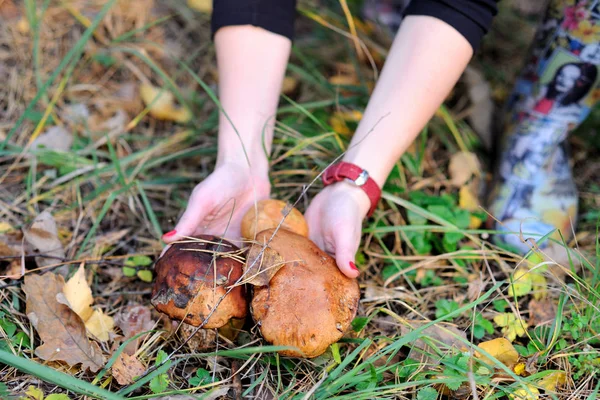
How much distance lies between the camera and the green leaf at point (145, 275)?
1900 millimetres

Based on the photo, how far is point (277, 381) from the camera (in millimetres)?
1612

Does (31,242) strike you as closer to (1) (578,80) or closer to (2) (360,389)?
(2) (360,389)

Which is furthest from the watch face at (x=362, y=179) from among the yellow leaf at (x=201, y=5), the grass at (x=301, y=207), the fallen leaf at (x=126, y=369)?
the yellow leaf at (x=201, y=5)

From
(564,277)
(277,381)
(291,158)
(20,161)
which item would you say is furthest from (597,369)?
(20,161)

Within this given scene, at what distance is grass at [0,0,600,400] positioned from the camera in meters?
1.56

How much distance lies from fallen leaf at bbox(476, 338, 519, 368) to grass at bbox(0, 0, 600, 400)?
35 millimetres

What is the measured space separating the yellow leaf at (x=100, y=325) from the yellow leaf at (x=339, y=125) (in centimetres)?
137

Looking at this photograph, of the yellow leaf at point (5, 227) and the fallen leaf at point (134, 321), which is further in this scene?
the yellow leaf at point (5, 227)

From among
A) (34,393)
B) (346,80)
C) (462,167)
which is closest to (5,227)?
(34,393)

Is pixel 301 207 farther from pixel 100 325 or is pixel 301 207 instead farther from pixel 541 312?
pixel 541 312

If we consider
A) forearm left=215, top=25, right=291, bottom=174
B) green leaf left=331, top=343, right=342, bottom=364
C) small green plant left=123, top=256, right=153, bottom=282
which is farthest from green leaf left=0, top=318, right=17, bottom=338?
green leaf left=331, top=343, right=342, bottom=364

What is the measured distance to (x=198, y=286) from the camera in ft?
4.83

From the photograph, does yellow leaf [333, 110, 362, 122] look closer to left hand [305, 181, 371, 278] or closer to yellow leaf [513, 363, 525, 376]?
left hand [305, 181, 371, 278]

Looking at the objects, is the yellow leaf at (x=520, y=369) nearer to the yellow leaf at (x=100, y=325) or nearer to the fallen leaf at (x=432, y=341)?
the fallen leaf at (x=432, y=341)
